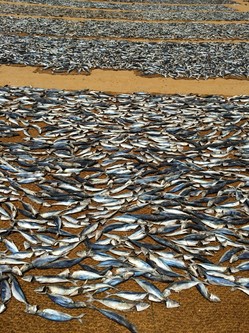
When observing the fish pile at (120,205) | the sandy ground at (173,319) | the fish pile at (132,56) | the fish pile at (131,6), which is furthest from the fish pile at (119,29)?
the sandy ground at (173,319)

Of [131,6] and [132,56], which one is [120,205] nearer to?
[132,56]

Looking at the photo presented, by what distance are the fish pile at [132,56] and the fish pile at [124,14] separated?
428 inches

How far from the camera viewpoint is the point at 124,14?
32.3 m

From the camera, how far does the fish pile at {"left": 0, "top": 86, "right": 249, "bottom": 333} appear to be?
467 centimetres

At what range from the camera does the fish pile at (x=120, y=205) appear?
4.67 m

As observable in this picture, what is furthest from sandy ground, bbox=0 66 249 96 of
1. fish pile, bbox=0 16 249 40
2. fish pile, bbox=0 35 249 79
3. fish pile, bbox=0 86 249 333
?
fish pile, bbox=0 16 249 40

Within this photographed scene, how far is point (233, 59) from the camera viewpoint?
18141 mm

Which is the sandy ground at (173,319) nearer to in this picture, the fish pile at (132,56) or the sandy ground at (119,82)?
the sandy ground at (119,82)

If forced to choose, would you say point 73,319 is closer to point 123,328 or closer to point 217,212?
point 123,328

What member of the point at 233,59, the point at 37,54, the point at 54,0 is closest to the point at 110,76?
the point at 37,54

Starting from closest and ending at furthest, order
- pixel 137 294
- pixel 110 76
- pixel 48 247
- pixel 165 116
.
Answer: pixel 137 294 < pixel 48 247 < pixel 165 116 < pixel 110 76

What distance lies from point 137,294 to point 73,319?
79 centimetres

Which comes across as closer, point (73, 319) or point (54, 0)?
point (73, 319)

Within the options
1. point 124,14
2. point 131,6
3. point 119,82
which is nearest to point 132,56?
point 119,82
